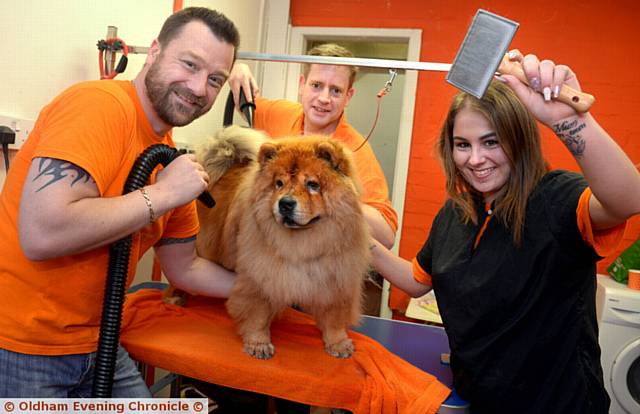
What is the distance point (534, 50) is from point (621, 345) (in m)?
2.74

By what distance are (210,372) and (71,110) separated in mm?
1033

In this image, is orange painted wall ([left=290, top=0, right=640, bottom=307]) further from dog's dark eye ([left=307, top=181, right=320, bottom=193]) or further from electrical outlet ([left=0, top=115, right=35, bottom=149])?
electrical outlet ([left=0, top=115, right=35, bottom=149])

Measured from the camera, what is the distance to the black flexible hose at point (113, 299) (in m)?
1.44

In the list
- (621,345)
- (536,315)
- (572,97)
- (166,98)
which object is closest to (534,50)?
(621,345)

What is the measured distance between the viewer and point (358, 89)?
6.05 m

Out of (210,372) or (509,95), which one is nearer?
(509,95)

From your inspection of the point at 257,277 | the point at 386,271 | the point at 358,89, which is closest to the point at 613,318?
the point at 386,271

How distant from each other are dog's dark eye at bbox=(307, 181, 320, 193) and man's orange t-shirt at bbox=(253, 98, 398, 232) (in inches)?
21.3

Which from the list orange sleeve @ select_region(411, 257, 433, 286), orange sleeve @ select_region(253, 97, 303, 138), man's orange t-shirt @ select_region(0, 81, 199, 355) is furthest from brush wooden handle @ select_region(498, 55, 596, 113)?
orange sleeve @ select_region(253, 97, 303, 138)

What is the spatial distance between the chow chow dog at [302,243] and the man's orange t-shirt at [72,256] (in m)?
0.53

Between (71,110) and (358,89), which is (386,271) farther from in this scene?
(358,89)

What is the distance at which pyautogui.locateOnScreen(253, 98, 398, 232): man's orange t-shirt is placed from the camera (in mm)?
2344

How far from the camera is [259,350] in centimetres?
177

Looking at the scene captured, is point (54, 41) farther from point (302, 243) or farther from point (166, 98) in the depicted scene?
point (302, 243)
